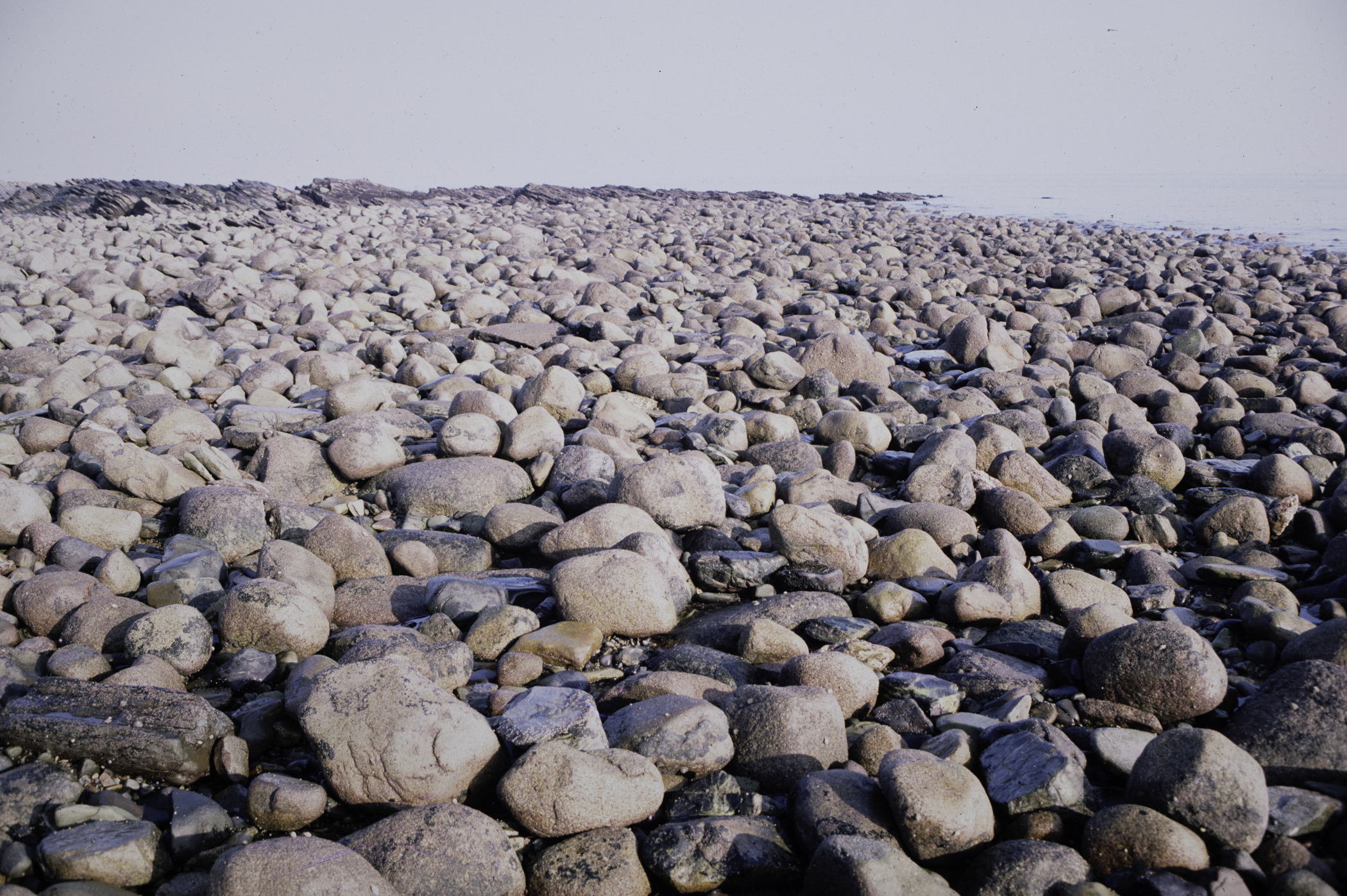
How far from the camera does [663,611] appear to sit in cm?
307

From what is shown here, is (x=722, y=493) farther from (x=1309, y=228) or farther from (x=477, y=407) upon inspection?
(x=1309, y=228)

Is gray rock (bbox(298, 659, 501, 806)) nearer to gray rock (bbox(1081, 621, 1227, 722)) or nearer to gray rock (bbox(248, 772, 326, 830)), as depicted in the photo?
gray rock (bbox(248, 772, 326, 830))

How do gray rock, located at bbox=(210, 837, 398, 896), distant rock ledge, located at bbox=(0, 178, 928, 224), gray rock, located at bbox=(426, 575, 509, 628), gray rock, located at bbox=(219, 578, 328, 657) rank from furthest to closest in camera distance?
distant rock ledge, located at bbox=(0, 178, 928, 224) < gray rock, located at bbox=(426, 575, 509, 628) < gray rock, located at bbox=(219, 578, 328, 657) < gray rock, located at bbox=(210, 837, 398, 896)

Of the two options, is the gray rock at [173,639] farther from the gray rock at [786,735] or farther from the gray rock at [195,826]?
the gray rock at [786,735]

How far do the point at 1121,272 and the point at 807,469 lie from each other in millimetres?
9536

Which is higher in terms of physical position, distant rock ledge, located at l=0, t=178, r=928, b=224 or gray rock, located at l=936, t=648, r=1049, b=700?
distant rock ledge, located at l=0, t=178, r=928, b=224

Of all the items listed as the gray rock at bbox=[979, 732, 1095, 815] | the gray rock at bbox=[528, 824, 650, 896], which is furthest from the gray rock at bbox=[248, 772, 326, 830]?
the gray rock at bbox=[979, 732, 1095, 815]

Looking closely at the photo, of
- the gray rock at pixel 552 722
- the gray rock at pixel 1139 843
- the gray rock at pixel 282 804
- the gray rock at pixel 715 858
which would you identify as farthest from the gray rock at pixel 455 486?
the gray rock at pixel 1139 843

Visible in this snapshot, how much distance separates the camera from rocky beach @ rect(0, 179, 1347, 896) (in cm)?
191

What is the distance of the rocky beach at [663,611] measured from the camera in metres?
1.91

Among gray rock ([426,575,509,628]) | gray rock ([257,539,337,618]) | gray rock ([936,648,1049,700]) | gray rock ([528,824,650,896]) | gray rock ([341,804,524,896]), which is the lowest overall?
gray rock ([528,824,650,896])

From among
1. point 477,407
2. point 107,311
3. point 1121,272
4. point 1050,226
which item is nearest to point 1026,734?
point 477,407

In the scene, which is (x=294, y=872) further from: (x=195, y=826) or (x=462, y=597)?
(x=462, y=597)

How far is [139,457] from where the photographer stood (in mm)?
3793
